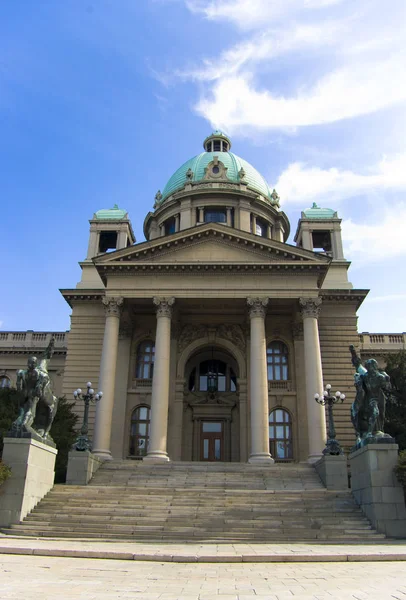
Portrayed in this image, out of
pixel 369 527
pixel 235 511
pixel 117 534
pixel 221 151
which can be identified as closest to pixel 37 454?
pixel 117 534

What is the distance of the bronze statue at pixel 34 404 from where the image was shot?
1911 cm

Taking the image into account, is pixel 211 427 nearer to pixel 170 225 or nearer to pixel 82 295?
pixel 82 295

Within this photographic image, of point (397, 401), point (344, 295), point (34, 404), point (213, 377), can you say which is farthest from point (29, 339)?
point (397, 401)

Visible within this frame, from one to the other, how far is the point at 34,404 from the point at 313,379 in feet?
51.4

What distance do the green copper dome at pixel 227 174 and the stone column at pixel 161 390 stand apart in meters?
19.5

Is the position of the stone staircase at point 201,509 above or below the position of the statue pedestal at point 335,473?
below

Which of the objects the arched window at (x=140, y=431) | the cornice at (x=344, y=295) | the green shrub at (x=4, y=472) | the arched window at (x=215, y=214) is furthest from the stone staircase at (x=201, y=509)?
the arched window at (x=215, y=214)

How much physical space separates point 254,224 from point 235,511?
3009 cm

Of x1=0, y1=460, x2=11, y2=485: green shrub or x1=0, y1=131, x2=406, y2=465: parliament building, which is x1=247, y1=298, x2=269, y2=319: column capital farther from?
x1=0, y1=460, x2=11, y2=485: green shrub

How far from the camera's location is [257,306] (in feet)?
101

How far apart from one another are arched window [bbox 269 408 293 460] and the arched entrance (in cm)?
243

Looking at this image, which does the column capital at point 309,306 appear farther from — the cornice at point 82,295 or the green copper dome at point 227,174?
the green copper dome at point 227,174

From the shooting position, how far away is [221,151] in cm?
5425

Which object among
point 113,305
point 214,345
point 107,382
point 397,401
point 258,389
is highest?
point 113,305
